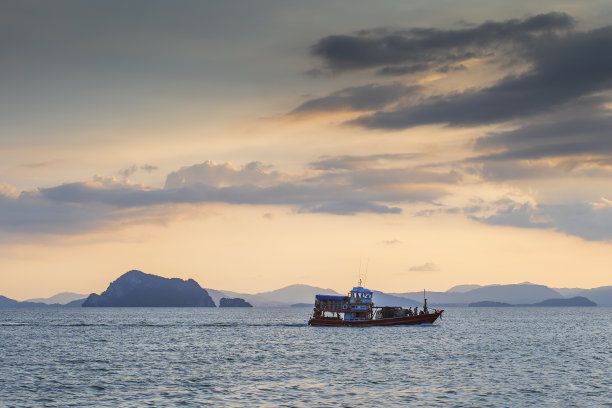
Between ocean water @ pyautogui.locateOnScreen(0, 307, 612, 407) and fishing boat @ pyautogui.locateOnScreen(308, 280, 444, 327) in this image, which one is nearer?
ocean water @ pyautogui.locateOnScreen(0, 307, 612, 407)

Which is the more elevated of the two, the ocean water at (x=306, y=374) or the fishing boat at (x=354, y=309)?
the fishing boat at (x=354, y=309)

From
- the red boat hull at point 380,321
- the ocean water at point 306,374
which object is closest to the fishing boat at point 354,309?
the red boat hull at point 380,321

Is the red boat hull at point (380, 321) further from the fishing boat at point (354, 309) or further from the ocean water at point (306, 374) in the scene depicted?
the ocean water at point (306, 374)

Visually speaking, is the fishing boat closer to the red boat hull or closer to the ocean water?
the red boat hull

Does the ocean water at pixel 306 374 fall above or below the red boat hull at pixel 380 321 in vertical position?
below

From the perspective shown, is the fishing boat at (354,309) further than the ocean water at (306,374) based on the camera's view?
Yes

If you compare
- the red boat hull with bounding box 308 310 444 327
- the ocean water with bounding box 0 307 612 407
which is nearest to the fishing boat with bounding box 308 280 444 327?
the red boat hull with bounding box 308 310 444 327

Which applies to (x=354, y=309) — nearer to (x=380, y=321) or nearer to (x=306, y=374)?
(x=380, y=321)

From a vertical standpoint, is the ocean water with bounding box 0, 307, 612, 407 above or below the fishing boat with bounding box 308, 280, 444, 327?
below

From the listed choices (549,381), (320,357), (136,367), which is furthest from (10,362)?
(549,381)

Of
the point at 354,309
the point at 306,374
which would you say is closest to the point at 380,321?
the point at 354,309

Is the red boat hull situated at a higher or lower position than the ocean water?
higher

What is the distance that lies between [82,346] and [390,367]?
60.2 metres

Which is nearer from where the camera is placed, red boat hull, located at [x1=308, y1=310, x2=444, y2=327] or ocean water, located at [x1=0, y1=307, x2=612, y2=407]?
ocean water, located at [x1=0, y1=307, x2=612, y2=407]
